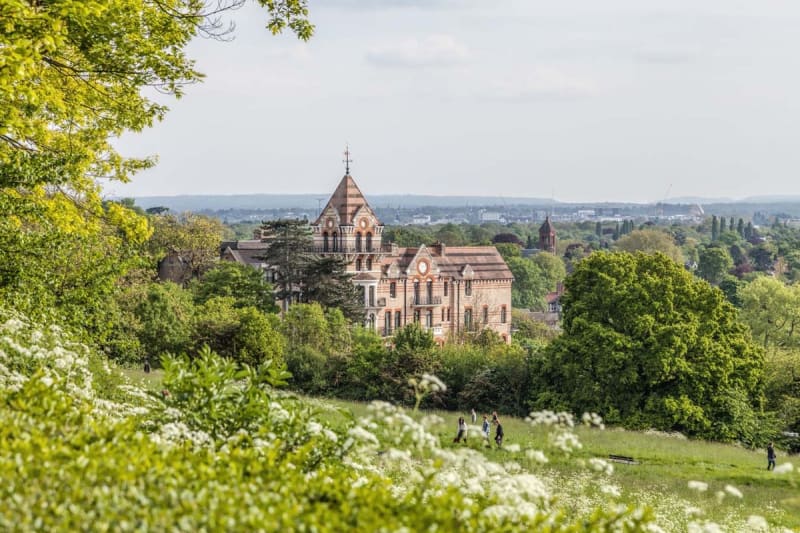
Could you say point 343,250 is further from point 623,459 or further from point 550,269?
point 550,269

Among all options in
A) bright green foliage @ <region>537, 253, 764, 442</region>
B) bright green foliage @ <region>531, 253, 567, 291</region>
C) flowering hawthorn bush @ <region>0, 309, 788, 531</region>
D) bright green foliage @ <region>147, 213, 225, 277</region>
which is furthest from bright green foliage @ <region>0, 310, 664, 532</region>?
bright green foliage @ <region>531, 253, 567, 291</region>

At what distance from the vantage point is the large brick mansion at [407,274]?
66.8m

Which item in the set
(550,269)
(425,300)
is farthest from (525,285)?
(425,300)

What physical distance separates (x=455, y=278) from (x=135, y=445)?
220ft

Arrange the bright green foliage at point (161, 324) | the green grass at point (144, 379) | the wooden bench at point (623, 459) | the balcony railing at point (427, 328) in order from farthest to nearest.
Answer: the balcony railing at point (427, 328), the bright green foliage at point (161, 324), the wooden bench at point (623, 459), the green grass at point (144, 379)

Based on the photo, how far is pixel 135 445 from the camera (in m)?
7.61

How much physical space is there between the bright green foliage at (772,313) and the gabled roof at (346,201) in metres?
25.6

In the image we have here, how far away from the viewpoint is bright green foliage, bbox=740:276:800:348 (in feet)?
205

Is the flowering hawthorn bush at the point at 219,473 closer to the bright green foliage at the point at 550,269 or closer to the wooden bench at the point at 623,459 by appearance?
the wooden bench at the point at 623,459

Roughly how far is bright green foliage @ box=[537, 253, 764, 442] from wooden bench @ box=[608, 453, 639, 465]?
8.79m

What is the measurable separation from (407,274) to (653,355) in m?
35.3

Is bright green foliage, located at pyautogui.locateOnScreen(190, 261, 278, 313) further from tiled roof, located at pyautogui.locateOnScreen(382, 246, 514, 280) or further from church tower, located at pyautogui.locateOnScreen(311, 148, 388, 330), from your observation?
tiled roof, located at pyautogui.locateOnScreen(382, 246, 514, 280)

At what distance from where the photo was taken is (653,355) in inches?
1438

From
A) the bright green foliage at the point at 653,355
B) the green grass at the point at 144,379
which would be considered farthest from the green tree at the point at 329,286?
the green grass at the point at 144,379
